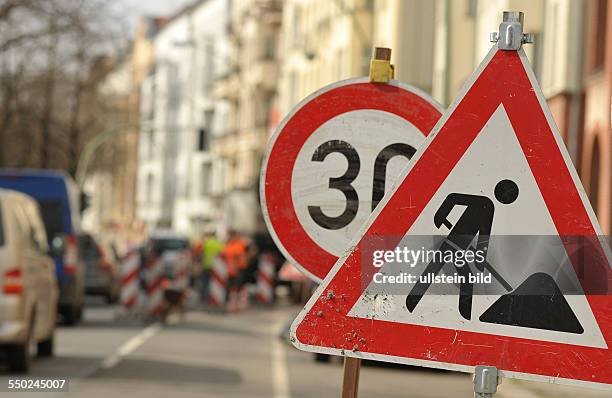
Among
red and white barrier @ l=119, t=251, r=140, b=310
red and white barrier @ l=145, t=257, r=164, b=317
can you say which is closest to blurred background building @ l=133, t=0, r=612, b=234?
red and white barrier @ l=145, t=257, r=164, b=317

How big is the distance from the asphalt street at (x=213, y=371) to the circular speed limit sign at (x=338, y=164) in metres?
8.02

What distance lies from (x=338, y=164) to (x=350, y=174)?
7 centimetres

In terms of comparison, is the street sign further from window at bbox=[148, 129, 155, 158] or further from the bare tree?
window at bbox=[148, 129, 155, 158]

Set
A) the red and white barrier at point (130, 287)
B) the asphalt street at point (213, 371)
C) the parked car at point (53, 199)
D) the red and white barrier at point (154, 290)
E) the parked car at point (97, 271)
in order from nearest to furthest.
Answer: the asphalt street at point (213, 371) → the parked car at point (53, 199) → the red and white barrier at point (154, 290) → the red and white barrier at point (130, 287) → the parked car at point (97, 271)

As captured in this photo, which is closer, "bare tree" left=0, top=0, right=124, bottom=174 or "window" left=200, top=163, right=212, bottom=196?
"bare tree" left=0, top=0, right=124, bottom=174

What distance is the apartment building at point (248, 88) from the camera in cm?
8212

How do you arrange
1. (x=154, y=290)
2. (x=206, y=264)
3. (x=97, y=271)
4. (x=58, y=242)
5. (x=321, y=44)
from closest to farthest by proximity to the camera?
1. (x=58, y=242)
2. (x=154, y=290)
3. (x=97, y=271)
4. (x=206, y=264)
5. (x=321, y=44)

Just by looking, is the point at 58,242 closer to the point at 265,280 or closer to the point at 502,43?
the point at 265,280

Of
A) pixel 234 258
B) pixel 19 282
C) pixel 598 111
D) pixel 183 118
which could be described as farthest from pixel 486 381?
pixel 183 118

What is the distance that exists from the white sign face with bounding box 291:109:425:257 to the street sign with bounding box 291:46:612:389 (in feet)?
4.15

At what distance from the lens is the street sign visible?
209 inches

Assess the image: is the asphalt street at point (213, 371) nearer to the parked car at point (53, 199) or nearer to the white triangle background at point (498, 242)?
the parked car at point (53, 199)

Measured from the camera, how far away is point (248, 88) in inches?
3396

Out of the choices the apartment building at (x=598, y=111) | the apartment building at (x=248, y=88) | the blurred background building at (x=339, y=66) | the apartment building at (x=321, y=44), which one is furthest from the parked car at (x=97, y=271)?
the apartment building at (x=248, y=88)
